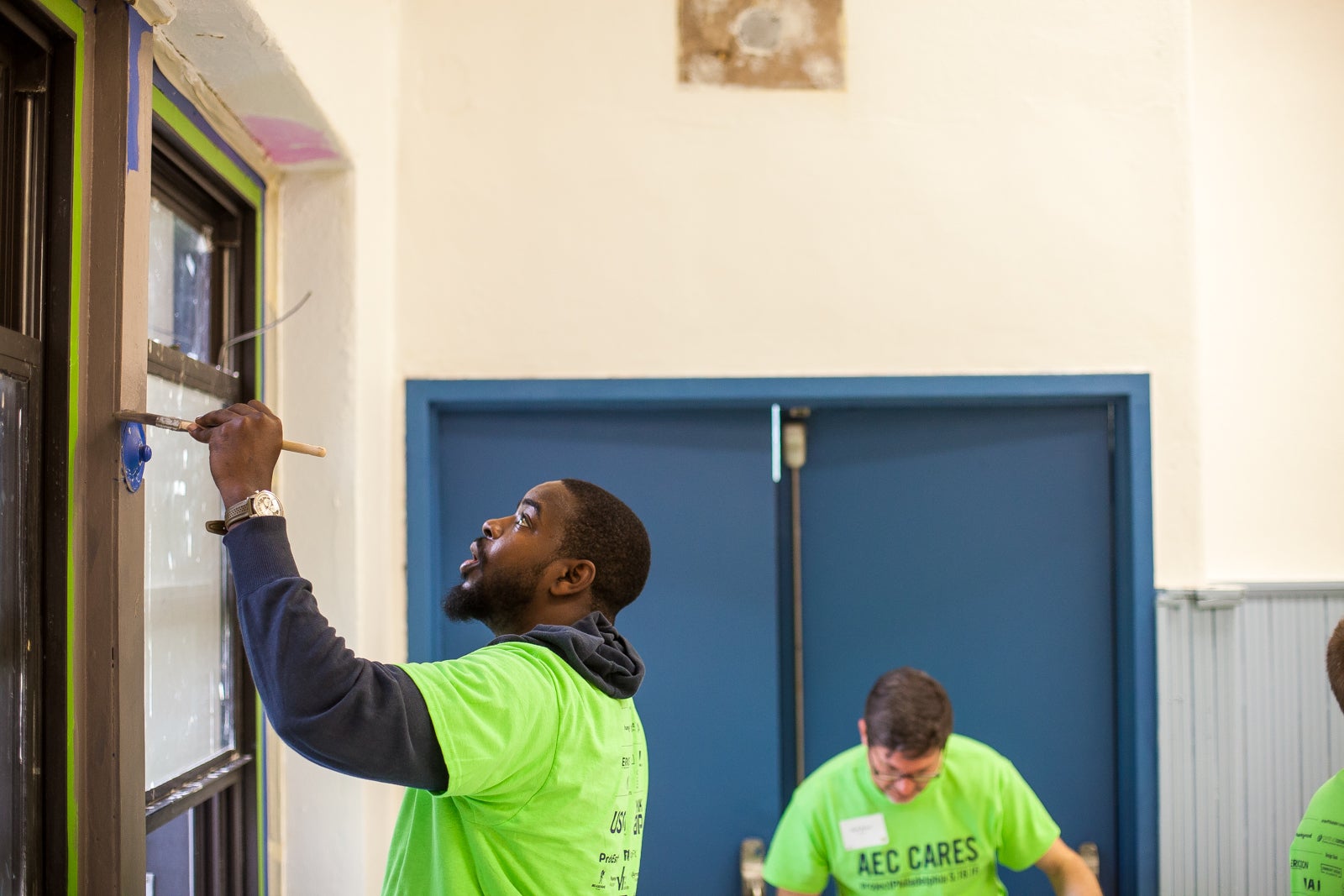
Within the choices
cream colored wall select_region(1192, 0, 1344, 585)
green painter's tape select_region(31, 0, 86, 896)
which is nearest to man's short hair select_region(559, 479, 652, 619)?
green painter's tape select_region(31, 0, 86, 896)

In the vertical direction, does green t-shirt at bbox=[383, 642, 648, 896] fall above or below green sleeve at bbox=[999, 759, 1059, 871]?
above

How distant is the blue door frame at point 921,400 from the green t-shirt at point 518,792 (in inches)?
44.7

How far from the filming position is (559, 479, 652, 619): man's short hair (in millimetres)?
1393

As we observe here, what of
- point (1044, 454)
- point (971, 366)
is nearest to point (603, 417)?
point (971, 366)

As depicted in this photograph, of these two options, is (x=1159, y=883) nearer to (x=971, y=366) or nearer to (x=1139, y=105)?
(x=971, y=366)

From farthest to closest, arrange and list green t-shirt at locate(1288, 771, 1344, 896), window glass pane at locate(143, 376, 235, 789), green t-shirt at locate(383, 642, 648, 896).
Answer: window glass pane at locate(143, 376, 235, 789) < green t-shirt at locate(1288, 771, 1344, 896) < green t-shirt at locate(383, 642, 648, 896)

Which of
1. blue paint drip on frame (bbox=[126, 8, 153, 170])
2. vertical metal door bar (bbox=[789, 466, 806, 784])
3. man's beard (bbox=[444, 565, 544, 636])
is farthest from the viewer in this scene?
vertical metal door bar (bbox=[789, 466, 806, 784])

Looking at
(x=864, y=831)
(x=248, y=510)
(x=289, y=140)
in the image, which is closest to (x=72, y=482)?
(x=248, y=510)

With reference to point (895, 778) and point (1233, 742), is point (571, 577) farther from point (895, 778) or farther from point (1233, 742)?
point (1233, 742)

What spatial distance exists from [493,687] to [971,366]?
61.7 inches

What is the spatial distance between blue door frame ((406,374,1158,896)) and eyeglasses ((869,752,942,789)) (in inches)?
20.4

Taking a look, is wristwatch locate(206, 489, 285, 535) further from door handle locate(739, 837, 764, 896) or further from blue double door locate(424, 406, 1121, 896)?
door handle locate(739, 837, 764, 896)

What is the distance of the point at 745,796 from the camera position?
243cm

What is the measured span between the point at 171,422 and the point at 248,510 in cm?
17
